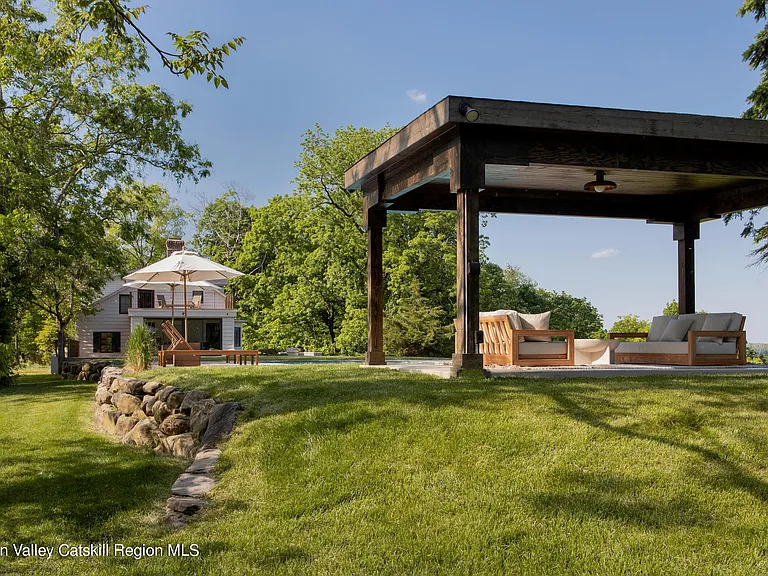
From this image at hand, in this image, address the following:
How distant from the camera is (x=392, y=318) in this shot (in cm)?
2139

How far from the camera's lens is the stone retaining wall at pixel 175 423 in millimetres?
5590

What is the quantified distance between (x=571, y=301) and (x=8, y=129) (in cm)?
2456

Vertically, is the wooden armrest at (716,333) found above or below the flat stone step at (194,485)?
above

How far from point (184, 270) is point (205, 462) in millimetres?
9787

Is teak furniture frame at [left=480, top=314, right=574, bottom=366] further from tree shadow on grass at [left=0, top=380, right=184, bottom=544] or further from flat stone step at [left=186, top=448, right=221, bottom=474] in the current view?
tree shadow on grass at [left=0, top=380, right=184, bottom=544]

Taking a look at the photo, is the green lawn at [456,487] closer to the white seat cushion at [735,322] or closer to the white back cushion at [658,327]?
the white seat cushion at [735,322]

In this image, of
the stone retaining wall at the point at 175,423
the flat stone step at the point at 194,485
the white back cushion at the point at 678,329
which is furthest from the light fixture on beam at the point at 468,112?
the white back cushion at the point at 678,329

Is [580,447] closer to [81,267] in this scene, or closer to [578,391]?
[578,391]

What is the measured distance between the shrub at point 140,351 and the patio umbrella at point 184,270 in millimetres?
957

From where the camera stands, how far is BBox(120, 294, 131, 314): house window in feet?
109

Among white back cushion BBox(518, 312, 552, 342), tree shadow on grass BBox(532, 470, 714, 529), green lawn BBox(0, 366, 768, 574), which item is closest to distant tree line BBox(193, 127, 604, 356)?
white back cushion BBox(518, 312, 552, 342)

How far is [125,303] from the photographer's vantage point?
Answer: 110ft

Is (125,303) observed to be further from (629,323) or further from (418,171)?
(418,171)

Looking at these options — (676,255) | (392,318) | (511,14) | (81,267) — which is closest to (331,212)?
(392,318)
